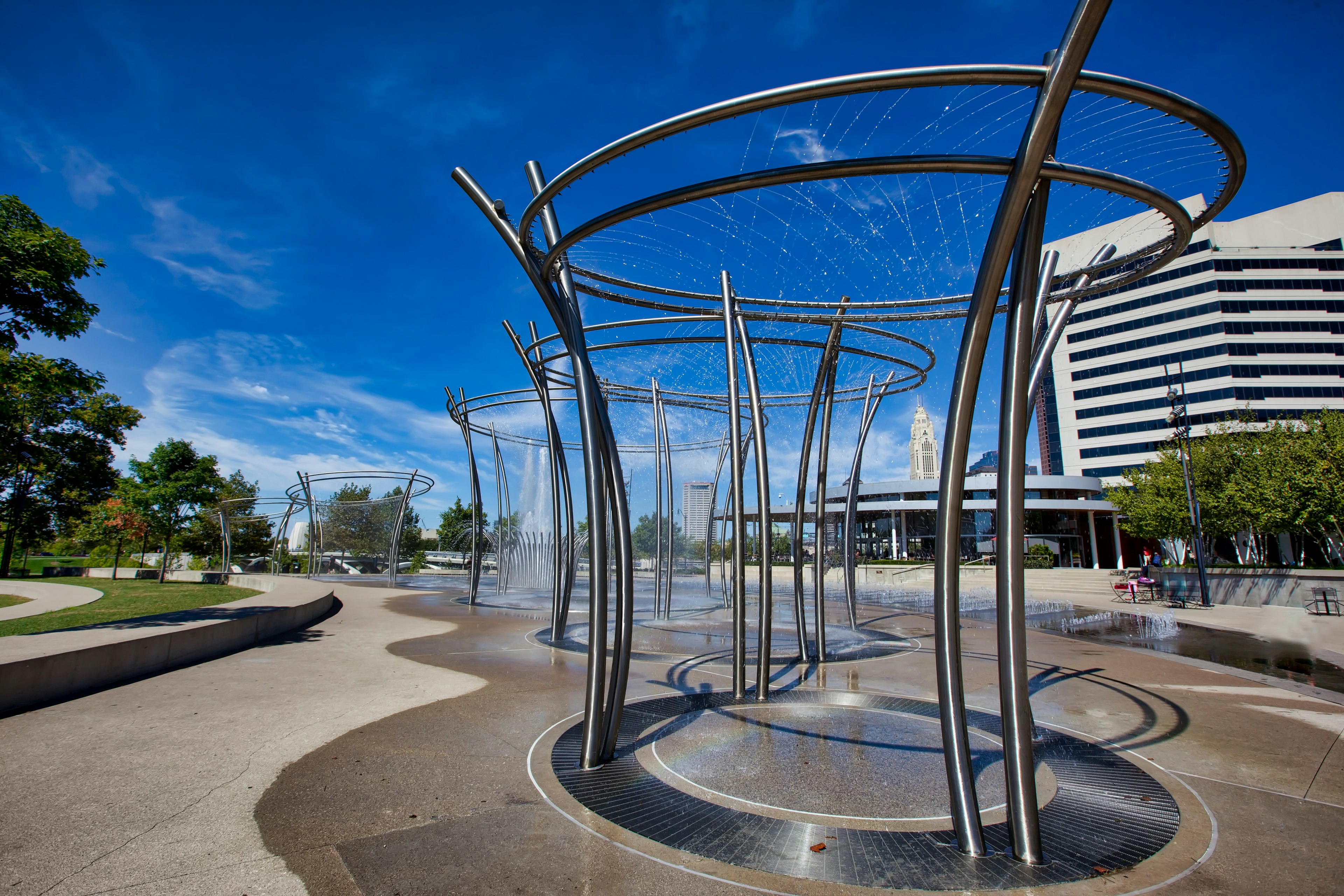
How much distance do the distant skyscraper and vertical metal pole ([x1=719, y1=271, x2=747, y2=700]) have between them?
113846mm

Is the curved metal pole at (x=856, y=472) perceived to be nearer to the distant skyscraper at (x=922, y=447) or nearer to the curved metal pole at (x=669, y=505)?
the curved metal pole at (x=669, y=505)

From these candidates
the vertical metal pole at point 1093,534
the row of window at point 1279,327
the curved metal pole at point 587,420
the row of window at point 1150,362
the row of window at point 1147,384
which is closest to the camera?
the curved metal pole at point 587,420

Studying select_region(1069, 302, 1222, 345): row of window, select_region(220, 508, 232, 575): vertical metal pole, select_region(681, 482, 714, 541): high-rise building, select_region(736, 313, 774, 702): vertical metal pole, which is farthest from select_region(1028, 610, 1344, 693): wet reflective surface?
select_region(1069, 302, 1222, 345): row of window

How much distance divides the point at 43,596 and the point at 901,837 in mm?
25223

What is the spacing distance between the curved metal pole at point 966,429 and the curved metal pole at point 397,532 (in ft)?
90.1

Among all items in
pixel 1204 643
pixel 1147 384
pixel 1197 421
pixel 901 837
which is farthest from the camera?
pixel 1147 384

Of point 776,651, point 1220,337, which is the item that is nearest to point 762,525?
point 776,651

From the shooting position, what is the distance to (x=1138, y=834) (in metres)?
4.20

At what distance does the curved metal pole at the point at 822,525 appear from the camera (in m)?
10.9

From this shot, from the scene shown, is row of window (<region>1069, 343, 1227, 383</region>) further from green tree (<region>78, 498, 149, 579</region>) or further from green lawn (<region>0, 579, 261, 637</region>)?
green tree (<region>78, 498, 149, 579</region>)

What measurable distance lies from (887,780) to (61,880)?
536 centimetres

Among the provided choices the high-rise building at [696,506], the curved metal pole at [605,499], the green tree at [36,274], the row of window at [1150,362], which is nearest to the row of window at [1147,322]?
the row of window at [1150,362]

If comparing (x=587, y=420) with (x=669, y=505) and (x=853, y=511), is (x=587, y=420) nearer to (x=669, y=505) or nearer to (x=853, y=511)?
(x=853, y=511)

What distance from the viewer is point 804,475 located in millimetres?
10602
